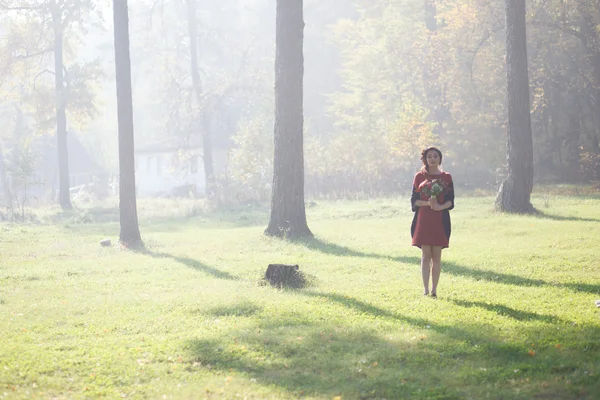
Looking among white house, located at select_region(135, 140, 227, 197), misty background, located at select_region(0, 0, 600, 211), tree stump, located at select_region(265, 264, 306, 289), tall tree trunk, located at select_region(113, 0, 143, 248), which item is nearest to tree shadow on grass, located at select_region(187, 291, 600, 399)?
tree stump, located at select_region(265, 264, 306, 289)

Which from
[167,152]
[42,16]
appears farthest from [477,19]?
[167,152]

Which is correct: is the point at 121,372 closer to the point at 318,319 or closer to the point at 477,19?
the point at 318,319

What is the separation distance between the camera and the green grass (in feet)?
22.4

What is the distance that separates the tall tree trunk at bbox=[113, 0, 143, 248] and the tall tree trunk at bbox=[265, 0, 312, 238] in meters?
4.22

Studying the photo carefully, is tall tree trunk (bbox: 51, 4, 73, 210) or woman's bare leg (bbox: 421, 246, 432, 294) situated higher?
tall tree trunk (bbox: 51, 4, 73, 210)

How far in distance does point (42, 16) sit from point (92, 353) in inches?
1323

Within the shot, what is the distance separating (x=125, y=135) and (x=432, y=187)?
12967 millimetres

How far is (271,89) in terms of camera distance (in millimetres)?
50719

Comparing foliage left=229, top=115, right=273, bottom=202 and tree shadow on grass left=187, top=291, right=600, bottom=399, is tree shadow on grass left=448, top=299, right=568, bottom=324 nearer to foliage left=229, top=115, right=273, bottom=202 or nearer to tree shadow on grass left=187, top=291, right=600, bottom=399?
tree shadow on grass left=187, top=291, right=600, bottom=399

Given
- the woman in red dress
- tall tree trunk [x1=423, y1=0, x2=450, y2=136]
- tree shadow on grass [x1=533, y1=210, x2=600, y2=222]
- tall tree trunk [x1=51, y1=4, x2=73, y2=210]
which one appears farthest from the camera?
tall tree trunk [x1=423, y1=0, x2=450, y2=136]

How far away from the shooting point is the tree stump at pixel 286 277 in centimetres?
1216

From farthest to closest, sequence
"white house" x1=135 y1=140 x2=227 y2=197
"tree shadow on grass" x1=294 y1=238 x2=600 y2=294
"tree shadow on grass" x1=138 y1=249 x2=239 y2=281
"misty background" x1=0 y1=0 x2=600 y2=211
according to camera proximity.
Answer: "white house" x1=135 y1=140 x2=227 y2=197
"misty background" x1=0 y1=0 x2=600 y2=211
"tree shadow on grass" x1=138 y1=249 x2=239 y2=281
"tree shadow on grass" x1=294 y1=238 x2=600 y2=294

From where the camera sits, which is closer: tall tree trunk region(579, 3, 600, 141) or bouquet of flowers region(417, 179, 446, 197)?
bouquet of flowers region(417, 179, 446, 197)

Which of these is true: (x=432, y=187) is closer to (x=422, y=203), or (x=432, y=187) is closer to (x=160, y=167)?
(x=422, y=203)
